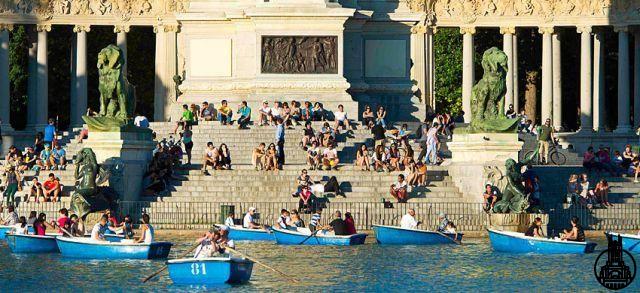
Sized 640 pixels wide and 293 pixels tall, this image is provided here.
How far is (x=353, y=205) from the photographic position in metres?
80.6

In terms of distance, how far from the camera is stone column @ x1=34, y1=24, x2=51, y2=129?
362ft

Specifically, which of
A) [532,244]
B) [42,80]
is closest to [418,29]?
[42,80]

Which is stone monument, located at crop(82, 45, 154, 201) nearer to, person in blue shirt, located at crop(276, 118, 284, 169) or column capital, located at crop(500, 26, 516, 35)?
person in blue shirt, located at crop(276, 118, 284, 169)

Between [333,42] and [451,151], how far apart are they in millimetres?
13558

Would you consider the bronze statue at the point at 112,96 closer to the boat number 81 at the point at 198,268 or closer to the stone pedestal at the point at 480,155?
the stone pedestal at the point at 480,155

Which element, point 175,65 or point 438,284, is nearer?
point 438,284

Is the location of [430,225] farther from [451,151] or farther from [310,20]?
[310,20]

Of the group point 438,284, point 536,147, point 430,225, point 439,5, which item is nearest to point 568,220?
point 430,225

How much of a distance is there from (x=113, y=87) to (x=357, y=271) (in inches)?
809


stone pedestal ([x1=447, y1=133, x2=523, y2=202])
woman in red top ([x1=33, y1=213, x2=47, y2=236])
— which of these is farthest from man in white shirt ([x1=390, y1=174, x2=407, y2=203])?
woman in red top ([x1=33, y1=213, x2=47, y2=236])

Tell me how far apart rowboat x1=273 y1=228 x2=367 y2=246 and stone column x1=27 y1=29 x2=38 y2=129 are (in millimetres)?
38185

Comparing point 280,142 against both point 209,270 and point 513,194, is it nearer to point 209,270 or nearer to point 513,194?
point 513,194

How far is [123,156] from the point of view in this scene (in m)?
82.8

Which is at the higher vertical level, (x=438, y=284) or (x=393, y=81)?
(x=393, y=81)
